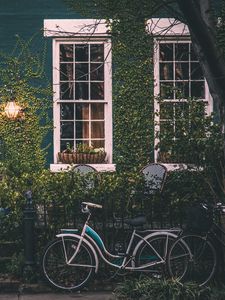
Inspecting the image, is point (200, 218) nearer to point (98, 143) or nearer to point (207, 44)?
point (207, 44)

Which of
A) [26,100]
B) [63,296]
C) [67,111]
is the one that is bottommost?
[63,296]

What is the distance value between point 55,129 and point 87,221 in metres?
4.81

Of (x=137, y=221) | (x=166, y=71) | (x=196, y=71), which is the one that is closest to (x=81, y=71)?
(x=166, y=71)

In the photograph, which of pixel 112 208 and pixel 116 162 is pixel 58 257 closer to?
pixel 112 208

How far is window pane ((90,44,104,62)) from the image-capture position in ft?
43.1

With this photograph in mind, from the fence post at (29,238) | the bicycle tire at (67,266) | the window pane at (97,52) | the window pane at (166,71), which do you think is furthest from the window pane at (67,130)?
the bicycle tire at (67,266)

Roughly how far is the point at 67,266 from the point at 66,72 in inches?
223

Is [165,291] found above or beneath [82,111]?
beneath

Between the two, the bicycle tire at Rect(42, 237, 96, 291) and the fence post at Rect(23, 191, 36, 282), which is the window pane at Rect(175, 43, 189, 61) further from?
the bicycle tire at Rect(42, 237, 96, 291)

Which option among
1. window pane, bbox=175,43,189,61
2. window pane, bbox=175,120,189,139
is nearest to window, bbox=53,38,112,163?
window pane, bbox=175,43,189,61

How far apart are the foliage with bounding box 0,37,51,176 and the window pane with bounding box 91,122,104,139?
91cm

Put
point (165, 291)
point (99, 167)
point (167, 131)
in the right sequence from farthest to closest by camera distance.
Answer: point (99, 167) < point (167, 131) < point (165, 291)

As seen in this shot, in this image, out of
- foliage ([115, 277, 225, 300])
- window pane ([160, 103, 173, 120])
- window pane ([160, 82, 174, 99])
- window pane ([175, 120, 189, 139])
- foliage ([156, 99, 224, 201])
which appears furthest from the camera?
window pane ([160, 103, 173, 120])

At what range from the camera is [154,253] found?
27.2ft
